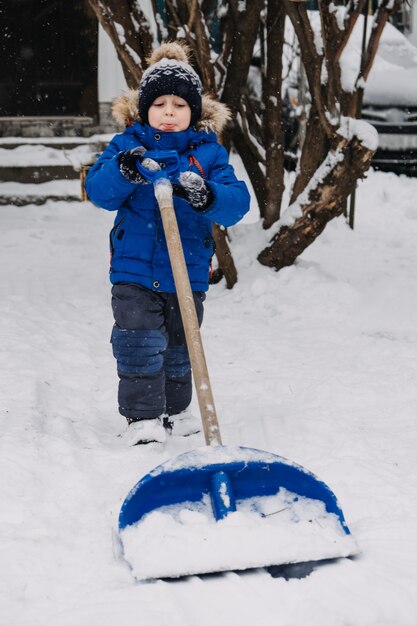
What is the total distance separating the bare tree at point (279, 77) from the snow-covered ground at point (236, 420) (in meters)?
0.38

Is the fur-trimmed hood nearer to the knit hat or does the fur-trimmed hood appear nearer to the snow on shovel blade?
the knit hat

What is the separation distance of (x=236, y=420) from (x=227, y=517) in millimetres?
1165

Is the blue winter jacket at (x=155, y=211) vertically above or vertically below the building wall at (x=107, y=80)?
above

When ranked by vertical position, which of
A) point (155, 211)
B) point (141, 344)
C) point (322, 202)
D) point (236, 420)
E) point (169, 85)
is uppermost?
point (169, 85)

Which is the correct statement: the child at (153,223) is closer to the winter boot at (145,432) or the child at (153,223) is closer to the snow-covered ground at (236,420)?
the winter boot at (145,432)

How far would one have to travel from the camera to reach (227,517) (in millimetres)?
2145

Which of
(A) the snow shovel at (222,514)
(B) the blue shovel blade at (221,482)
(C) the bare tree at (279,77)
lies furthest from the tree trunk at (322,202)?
(B) the blue shovel blade at (221,482)

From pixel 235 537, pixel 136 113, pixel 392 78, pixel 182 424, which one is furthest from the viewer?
pixel 392 78

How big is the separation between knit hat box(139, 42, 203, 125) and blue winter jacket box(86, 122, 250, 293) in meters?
0.08

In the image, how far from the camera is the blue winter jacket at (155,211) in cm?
279

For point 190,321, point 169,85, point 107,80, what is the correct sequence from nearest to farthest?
1. point 190,321
2. point 169,85
3. point 107,80

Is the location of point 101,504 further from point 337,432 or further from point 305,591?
point 337,432

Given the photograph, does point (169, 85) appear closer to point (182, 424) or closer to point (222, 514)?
point (182, 424)

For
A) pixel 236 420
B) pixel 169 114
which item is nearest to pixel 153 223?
pixel 169 114
